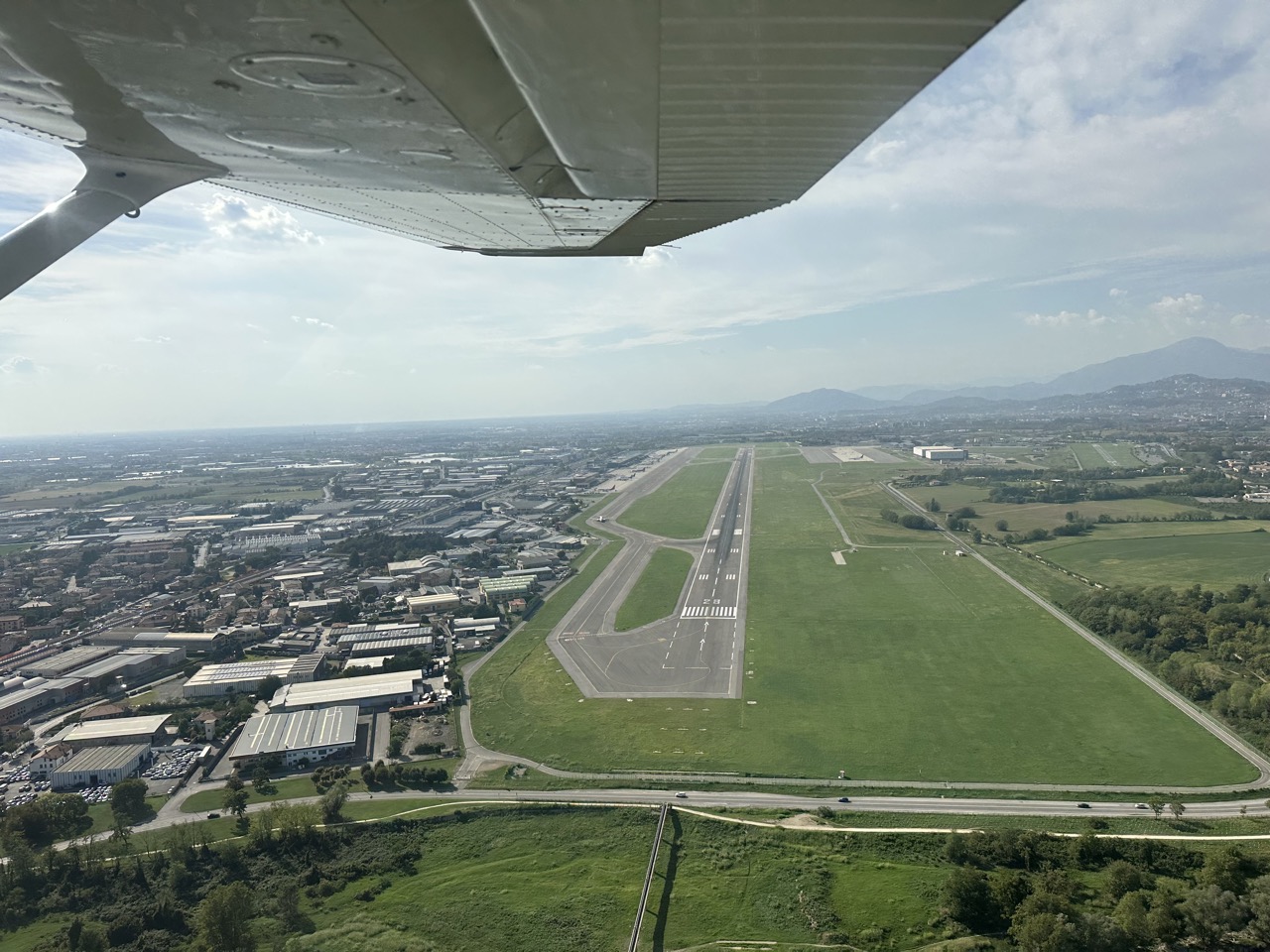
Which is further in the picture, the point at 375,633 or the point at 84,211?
the point at 375,633

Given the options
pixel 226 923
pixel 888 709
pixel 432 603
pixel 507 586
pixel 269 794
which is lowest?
pixel 269 794

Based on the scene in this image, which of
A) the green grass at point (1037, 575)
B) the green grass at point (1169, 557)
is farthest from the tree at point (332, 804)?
the green grass at point (1169, 557)

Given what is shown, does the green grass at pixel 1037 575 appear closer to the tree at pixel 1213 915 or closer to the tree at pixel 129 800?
the tree at pixel 1213 915

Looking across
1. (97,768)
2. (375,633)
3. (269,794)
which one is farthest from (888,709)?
(97,768)

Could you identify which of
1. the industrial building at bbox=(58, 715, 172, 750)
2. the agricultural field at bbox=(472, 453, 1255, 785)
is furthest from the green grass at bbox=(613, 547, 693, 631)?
the industrial building at bbox=(58, 715, 172, 750)

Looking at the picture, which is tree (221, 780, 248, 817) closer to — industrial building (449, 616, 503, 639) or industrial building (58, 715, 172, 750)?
industrial building (58, 715, 172, 750)

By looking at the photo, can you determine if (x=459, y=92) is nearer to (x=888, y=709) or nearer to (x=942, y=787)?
(x=942, y=787)
